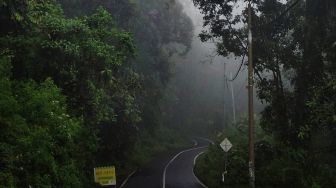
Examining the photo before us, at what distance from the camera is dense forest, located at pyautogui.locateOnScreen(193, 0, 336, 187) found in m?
23.1

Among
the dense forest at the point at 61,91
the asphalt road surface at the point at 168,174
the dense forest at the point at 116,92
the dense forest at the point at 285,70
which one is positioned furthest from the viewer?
the asphalt road surface at the point at 168,174

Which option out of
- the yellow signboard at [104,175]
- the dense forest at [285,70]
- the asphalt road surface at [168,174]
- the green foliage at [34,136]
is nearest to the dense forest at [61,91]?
the green foliage at [34,136]

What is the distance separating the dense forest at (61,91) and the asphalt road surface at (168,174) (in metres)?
2.00

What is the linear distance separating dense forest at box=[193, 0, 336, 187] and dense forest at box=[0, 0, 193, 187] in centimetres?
570

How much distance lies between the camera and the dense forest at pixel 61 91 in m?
16.1

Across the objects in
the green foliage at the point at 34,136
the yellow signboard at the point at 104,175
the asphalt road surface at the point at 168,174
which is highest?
the green foliage at the point at 34,136

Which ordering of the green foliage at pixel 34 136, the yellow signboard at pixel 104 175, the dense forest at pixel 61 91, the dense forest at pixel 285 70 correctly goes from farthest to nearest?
the dense forest at pixel 285 70
the yellow signboard at pixel 104 175
the dense forest at pixel 61 91
the green foliage at pixel 34 136

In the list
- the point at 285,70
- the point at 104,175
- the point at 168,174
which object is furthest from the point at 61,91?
the point at 168,174

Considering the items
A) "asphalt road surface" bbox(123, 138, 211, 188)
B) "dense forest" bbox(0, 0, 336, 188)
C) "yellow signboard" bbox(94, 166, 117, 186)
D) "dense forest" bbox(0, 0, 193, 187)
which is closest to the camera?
"dense forest" bbox(0, 0, 193, 187)

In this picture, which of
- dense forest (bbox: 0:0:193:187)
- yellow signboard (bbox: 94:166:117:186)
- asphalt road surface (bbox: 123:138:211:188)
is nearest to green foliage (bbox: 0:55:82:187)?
dense forest (bbox: 0:0:193:187)

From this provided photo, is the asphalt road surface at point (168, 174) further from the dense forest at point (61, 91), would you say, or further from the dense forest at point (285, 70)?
the dense forest at point (285, 70)

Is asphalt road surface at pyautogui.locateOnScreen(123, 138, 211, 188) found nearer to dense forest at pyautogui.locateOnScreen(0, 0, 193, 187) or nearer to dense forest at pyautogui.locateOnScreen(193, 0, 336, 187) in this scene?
dense forest at pyautogui.locateOnScreen(0, 0, 193, 187)

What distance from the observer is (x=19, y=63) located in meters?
22.5

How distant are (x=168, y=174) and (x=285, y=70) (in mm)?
13430
